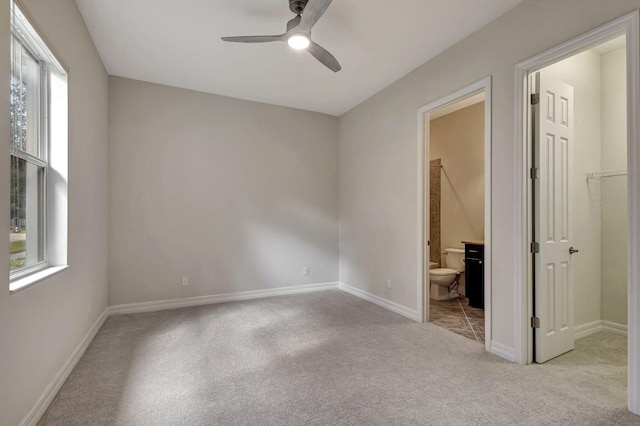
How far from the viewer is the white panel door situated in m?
2.56

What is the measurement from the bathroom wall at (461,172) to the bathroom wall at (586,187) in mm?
1596

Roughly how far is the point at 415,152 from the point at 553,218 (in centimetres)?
152

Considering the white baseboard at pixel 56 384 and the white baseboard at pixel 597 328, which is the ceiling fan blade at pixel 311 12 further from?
the white baseboard at pixel 597 328

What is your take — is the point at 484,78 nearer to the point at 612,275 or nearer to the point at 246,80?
the point at 612,275

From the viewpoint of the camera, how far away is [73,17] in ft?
8.26

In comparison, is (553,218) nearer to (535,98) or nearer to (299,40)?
(535,98)

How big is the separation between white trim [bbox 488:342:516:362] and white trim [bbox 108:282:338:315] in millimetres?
2752

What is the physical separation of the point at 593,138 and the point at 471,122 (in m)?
1.82

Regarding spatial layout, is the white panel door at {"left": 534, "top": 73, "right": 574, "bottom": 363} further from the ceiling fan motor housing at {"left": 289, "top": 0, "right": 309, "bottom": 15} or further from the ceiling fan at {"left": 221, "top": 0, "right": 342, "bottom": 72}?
the ceiling fan motor housing at {"left": 289, "top": 0, "right": 309, "bottom": 15}

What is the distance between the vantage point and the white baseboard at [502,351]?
258 cm

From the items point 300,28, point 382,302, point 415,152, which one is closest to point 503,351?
point 382,302

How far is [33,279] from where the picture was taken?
1.85 meters

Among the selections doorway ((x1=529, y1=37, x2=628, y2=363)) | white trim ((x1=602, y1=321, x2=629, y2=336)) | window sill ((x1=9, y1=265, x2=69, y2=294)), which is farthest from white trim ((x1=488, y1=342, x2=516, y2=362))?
window sill ((x1=9, y1=265, x2=69, y2=294))

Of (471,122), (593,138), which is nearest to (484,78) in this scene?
(593,138)
